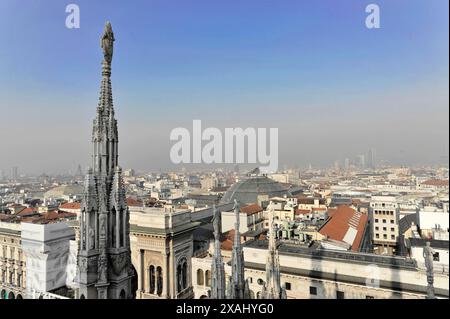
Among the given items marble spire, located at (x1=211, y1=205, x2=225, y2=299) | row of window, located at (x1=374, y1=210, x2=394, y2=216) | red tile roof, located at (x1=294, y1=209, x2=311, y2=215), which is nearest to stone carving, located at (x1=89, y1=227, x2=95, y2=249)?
marble spire, located at (x1=211, y1=205, x2=225, y2=299)

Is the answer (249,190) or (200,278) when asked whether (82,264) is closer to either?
(200,278)

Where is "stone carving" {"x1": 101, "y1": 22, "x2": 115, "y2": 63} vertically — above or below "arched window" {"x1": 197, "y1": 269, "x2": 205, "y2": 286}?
above

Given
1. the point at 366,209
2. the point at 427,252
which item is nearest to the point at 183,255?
the point at 427,252

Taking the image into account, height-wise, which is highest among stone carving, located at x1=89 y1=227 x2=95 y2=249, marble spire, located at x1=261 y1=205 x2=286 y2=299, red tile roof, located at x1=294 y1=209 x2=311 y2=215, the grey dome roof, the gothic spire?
the gothic spire

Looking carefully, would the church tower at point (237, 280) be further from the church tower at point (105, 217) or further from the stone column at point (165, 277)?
the stone column at point (165, 277)

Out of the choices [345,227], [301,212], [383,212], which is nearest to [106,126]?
[345,227]

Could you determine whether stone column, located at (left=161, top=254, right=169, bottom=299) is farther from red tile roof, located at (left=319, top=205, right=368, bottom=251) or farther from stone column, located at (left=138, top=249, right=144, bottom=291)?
red tile roof, located at (left=319, top=205, right=368, bottom=251)

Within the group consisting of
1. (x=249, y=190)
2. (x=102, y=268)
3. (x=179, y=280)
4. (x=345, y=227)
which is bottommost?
(x=179, y=280)
